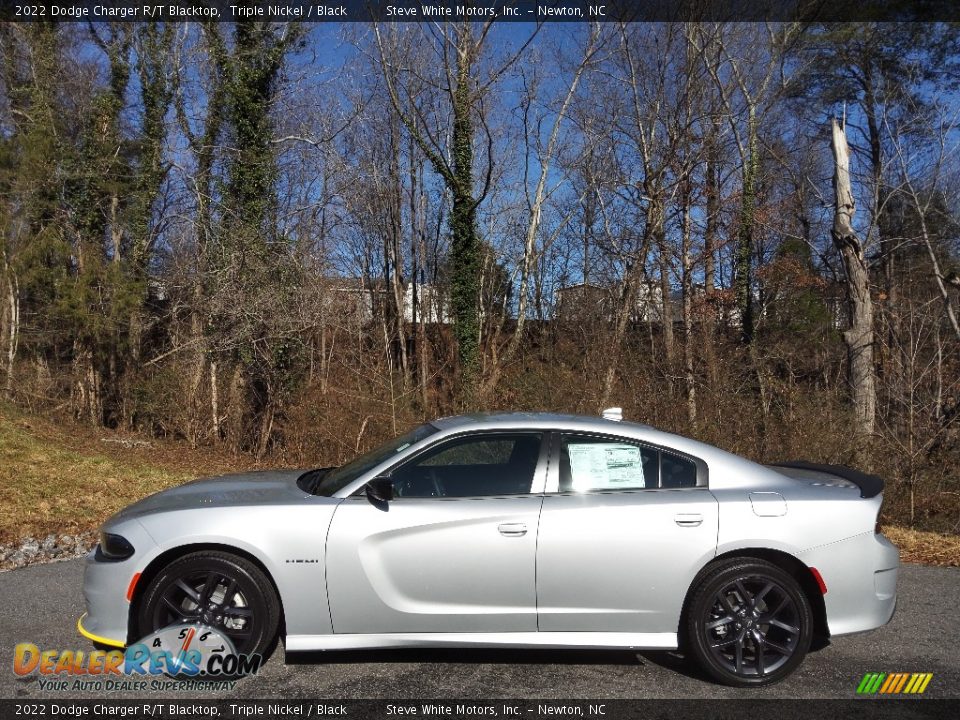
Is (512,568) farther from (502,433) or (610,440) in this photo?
(610,440)

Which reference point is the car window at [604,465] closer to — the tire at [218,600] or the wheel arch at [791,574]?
the wheel arch at [791,574]

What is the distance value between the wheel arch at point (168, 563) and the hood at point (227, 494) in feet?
0.77

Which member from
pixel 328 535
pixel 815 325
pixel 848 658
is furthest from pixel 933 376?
pixel 815 325

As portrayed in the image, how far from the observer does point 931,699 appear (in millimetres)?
4277

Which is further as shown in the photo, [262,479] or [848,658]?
[262,479]

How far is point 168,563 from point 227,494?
1.77 feet

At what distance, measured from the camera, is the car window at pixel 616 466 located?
466 cm

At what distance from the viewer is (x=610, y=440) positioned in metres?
4.76

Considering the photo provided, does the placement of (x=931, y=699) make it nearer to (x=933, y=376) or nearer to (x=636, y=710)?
(x=636, y=710)

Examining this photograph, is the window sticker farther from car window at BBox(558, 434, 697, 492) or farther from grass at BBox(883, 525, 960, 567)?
grass at BBox(883, 525, 960, 567)

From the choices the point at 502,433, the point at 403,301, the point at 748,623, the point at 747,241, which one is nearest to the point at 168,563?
the point at 502,433

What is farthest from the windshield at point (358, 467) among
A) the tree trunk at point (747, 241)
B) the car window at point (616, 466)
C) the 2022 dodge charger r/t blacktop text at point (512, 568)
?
the tree trunk at point (747, 241)

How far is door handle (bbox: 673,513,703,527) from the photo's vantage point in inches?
175

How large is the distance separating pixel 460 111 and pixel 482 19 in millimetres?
1850
